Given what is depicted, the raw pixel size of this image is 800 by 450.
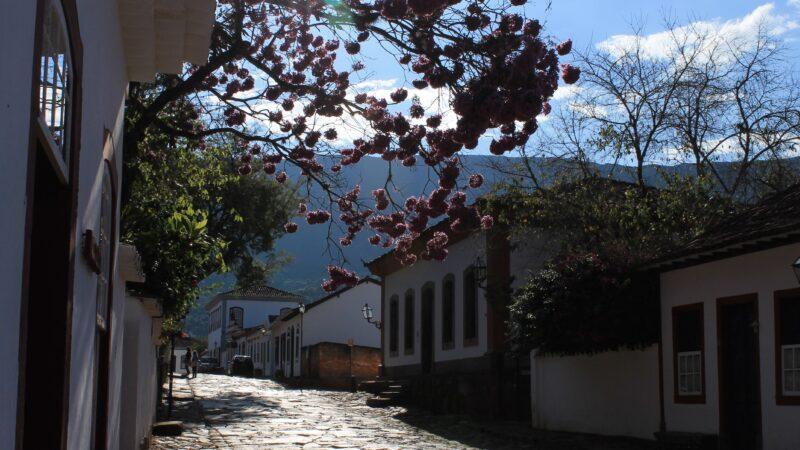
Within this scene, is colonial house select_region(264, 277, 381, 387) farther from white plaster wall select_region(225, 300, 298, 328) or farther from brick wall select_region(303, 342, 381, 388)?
white plaster wall select_region(225, 300, 298, 328)

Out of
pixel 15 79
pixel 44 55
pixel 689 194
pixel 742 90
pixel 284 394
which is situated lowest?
pixel 284 394

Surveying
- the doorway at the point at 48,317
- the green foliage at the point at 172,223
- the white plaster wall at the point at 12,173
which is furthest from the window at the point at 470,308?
the white plaster wall at the point at 12,173

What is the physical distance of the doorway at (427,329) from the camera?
29.0 metres

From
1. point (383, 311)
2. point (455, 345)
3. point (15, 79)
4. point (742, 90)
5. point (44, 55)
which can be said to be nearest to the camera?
point (15, 79)

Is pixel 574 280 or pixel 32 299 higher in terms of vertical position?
pixel 574 280

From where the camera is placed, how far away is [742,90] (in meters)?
22.2

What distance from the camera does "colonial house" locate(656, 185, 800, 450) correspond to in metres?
12.1

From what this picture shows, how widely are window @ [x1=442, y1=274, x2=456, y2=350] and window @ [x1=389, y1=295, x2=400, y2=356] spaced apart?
574cm

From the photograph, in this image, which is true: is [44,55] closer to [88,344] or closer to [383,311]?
[88,344]

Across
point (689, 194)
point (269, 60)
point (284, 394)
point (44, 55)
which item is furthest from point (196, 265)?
point (284, 394)

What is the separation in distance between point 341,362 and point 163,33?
37.8m

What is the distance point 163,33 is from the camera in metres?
6.98

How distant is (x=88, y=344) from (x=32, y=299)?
1218 mm

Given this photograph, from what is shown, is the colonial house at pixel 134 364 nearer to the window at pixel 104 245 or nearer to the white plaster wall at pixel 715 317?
the window at pixel 104 245
